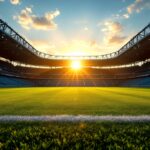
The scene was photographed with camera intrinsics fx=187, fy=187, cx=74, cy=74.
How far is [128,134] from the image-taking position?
3.94 meters

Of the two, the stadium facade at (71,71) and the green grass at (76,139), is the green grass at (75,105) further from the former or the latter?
the stadium facade at (71,71)

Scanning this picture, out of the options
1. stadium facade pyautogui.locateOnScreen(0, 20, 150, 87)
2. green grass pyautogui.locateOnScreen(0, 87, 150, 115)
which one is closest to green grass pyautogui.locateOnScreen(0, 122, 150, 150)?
green grass pyautogui.locateOnScreen(0, 87, 150, 115)

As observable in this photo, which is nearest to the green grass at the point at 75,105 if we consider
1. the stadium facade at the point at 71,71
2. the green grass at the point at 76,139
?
the green grass at the point at 76,139

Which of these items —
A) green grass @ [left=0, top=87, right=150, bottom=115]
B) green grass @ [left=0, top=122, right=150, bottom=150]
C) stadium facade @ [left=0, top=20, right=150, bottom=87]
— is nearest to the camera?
green grass @ [left=0, top=122, right=150, bottom=150]

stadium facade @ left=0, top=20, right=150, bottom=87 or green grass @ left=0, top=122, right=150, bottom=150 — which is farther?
stadium facade @ left=0, top=20, right=150, bottom=87

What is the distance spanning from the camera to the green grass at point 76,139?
3202 mm

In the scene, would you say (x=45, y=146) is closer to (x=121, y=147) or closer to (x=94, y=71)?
(x=121, y=147)

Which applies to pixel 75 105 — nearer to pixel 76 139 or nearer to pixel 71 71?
pixel 76 139

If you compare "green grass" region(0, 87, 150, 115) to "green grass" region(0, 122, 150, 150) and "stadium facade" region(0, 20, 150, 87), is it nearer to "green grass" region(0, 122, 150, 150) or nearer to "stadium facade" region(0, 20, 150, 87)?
"green grass" region(0, 122, 150, 150)

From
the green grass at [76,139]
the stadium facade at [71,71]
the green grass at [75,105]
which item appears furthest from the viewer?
the stadium facade at [71,71]

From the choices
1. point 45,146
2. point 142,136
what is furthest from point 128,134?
point 45,146

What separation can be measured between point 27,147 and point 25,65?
220ft

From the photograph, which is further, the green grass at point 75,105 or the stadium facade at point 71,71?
the stadium facade at point 71,71

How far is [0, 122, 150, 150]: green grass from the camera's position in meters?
3.20
